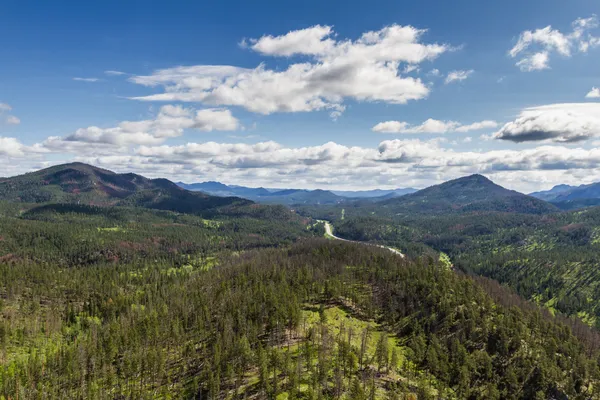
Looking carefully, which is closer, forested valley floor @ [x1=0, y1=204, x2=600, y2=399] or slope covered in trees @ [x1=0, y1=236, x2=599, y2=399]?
forested valley floor @ [x1=0, y1=204, x2=600, y2=399]

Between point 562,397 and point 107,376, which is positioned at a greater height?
point 107,376

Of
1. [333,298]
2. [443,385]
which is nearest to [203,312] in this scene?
[333,298]

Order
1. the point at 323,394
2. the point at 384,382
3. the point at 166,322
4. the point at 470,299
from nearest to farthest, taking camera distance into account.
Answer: the point at 323,394, the point at 384,382, the point at 166,322, the point at 470,299

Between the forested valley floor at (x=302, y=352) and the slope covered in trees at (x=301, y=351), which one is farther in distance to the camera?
the slope covered in trees at (x=301, y=351)

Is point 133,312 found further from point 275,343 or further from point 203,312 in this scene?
point 275,343

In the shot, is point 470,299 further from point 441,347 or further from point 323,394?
point 323,394

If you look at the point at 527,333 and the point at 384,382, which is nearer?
the point at 384,382

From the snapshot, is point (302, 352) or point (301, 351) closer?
point (302, 352)

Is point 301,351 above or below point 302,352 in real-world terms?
below

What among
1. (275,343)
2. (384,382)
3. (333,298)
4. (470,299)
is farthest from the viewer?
(333,298)

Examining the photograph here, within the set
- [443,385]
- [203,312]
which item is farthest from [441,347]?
[203,312]
